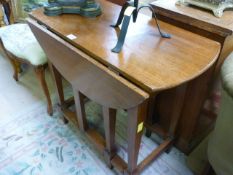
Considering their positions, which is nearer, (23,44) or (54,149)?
(54,149)

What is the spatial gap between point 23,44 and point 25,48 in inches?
2.3

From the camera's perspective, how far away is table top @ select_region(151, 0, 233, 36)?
3.28ft

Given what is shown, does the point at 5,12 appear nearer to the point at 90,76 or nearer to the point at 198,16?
the point at 90,76

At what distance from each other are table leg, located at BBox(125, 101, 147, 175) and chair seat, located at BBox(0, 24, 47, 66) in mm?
863

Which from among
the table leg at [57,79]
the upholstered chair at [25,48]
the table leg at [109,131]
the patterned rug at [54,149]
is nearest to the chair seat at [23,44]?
the upholstered chair at [25,48]

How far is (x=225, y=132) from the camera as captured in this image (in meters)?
0.93

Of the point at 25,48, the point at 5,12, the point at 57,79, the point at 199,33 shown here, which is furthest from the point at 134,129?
the point at 5,12

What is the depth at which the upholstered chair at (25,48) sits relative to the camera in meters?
1.57

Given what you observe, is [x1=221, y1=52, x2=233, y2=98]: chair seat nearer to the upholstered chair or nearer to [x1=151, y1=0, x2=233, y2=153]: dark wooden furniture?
[x1=151, y1=0, x2=233, y2=153]: dark wooden furniture

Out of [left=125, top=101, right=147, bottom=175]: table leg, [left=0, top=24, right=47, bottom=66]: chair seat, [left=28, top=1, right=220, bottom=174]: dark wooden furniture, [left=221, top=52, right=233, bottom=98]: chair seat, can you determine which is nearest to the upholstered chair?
[left=0, top=24, right=47, bottom=66]: chair seat

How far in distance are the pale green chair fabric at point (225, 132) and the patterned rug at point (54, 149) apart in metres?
0.39

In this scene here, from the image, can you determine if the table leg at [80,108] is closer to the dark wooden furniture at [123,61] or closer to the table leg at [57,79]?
the dark wooden furniture at [123,61]

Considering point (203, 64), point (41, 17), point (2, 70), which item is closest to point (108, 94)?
point (203, 64)

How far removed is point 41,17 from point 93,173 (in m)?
0.96
